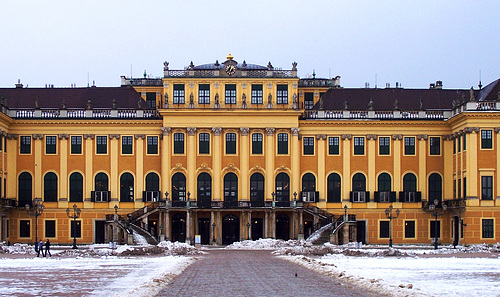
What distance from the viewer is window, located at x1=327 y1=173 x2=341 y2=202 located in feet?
281

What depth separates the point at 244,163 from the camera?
279 feet

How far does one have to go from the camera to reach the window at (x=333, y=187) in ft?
281

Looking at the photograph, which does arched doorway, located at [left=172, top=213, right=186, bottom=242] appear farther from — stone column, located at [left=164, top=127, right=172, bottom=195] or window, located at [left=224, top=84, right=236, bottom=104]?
window, located at [left=224, top=84, right=236, bottom=104]

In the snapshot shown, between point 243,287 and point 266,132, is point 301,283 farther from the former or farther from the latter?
point 266,132

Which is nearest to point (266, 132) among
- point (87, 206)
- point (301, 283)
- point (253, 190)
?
point (253, 190)

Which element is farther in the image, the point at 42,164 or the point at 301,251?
the point at 42,164

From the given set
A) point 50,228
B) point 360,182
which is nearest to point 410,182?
point 360,182

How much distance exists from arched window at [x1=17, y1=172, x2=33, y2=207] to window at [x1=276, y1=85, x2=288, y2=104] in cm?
2370

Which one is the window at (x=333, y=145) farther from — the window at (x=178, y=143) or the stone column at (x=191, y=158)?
the window at (x=178, y=143)

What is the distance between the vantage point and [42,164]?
85125mm

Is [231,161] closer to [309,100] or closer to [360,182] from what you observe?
[360,182]

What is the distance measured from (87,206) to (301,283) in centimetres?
5112

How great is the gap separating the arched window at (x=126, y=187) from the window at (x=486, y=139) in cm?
3121

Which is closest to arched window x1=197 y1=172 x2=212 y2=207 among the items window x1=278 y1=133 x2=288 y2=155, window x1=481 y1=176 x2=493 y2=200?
window x1=278 y1=133 x2=288 y2=155
